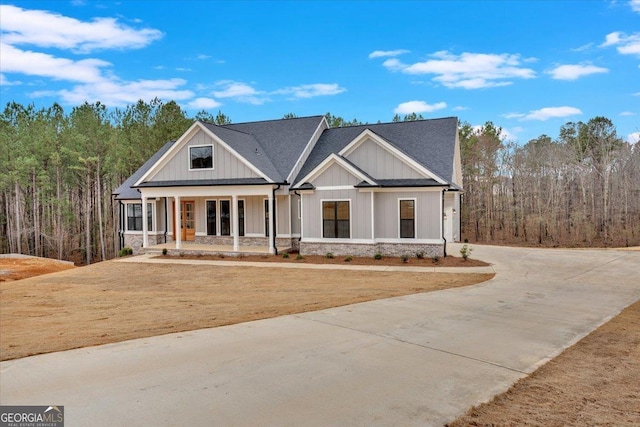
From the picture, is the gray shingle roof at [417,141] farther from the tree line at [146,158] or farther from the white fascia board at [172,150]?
the tree line at [146,158]

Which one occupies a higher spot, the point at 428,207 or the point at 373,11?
the point at 373,11

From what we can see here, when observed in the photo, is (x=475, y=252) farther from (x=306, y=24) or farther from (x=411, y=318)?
(x=306, y=24)

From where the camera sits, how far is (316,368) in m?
5.38

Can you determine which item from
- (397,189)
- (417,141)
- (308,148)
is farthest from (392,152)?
(308,148)

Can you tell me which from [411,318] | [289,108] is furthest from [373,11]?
[289,108]

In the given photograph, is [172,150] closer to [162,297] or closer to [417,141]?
[162,297]

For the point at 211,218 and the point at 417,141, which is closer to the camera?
the point at 417,141

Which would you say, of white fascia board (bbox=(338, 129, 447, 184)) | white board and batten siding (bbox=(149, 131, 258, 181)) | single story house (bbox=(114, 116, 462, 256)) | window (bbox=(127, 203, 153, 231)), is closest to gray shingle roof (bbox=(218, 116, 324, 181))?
single story house (bbox=(114, 116, 462, 256))

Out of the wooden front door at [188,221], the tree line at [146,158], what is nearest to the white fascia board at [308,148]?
the wooden front door at [188,221]

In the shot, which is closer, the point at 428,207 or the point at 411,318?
the point at 411,318

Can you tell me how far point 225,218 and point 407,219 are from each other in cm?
988

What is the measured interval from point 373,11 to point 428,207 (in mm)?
10705

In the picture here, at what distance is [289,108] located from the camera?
152 ft

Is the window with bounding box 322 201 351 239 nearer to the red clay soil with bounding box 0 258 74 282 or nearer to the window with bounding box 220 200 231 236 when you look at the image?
the window with bounding box 220 200 231 236
